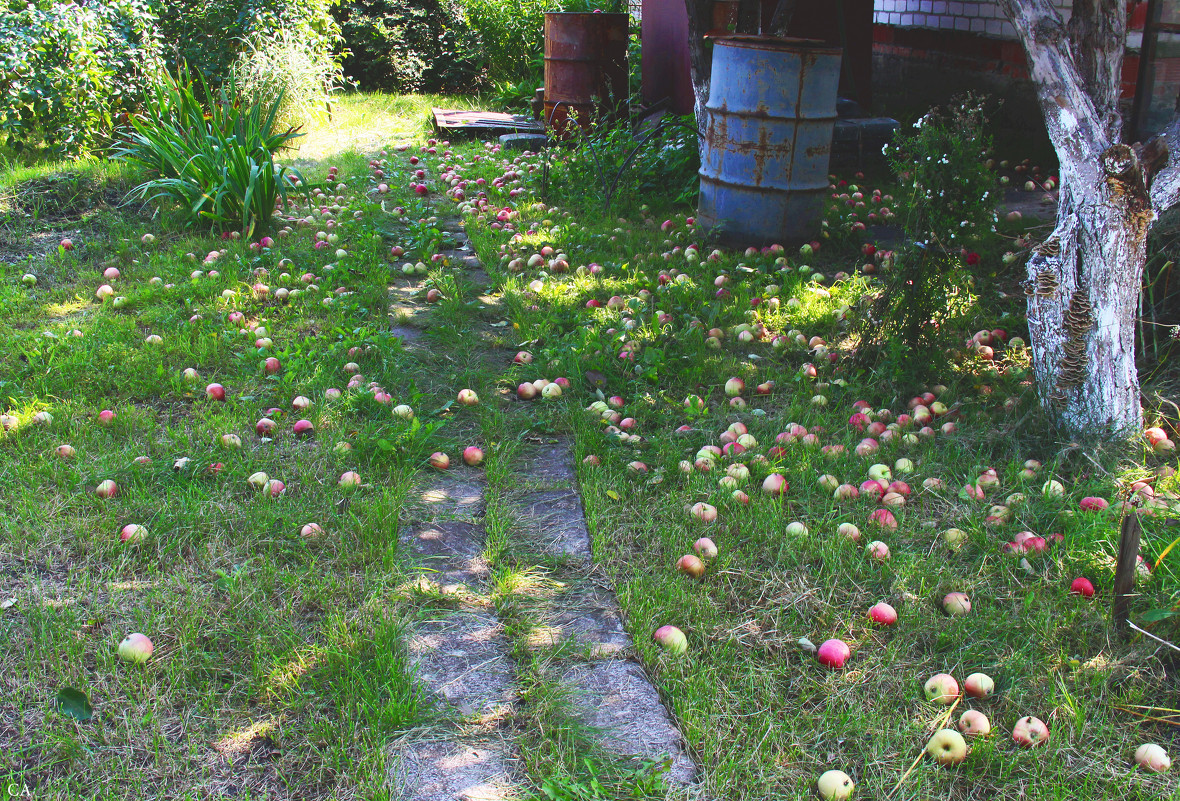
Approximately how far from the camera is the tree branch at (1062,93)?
2.68m

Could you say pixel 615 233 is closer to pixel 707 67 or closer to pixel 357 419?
pixel 707 67

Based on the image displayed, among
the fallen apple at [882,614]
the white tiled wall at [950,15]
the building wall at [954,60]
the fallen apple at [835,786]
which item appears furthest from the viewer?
the white tiled wall at [950,15]

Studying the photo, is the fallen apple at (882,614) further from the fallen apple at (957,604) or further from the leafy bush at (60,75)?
the leafy bush at (60,75)

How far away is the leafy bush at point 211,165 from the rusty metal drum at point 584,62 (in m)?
3.22

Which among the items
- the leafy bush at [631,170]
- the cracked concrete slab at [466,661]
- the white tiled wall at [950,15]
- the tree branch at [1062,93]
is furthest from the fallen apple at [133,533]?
the white tiled wall at [950,15]

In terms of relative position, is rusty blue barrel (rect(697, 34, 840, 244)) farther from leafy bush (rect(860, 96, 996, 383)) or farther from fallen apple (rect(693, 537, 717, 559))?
fallen apple (rect(693, 537, 717, 559))

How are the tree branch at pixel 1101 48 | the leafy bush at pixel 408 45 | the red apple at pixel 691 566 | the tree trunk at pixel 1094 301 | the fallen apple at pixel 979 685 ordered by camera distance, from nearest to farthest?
the fallen apple at pixel 979 685 → the red apple at pixel 691 566 → the tree trunk at pixel 1094 301 → the tree branch at pixel 1101 48 → the leafy bush at pixel 408 45

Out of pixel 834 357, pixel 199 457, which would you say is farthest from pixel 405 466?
pixel 834 357

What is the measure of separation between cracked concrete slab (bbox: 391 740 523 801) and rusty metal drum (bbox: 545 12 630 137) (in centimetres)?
701

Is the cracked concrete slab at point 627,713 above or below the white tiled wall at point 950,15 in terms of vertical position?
below

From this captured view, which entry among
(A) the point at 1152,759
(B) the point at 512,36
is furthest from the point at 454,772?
(B) the point at 512,36

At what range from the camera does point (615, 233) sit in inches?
215

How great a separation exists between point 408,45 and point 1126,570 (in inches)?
504

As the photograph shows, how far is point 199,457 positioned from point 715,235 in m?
3.38
